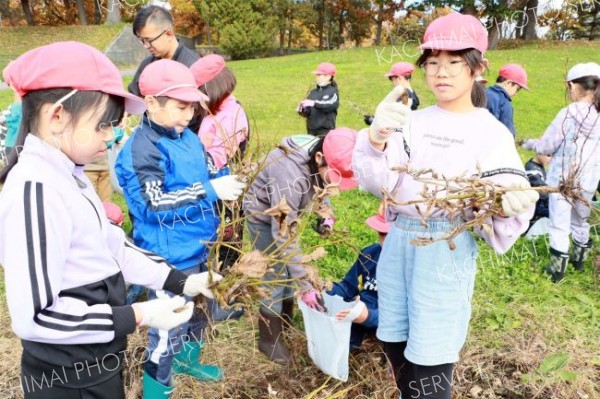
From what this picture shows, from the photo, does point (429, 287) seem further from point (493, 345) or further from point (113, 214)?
point (113, 214)

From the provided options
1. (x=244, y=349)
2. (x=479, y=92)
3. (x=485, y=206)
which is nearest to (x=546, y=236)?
(x=479, y=92)

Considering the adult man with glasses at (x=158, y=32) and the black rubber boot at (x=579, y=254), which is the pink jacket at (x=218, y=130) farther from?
the black rubber boot at (x=579, y=254)

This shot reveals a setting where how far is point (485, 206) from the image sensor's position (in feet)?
4.71

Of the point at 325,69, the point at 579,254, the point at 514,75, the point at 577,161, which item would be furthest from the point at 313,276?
the point at 325,69

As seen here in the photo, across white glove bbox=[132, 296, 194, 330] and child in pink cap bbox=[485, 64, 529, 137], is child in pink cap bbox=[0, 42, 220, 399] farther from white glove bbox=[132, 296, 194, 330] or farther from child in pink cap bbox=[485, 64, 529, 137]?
child in pink cap bbox=[485, 64, 529, 137]

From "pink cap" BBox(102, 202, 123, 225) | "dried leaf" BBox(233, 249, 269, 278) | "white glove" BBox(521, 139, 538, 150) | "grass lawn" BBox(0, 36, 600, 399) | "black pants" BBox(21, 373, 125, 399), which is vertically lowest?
"grass lawn" BBox(0, 36, 600, 399)

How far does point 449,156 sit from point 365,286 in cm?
95

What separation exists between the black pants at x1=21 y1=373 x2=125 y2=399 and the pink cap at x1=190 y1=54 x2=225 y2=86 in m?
1.70

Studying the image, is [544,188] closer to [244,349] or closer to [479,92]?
[479,92]

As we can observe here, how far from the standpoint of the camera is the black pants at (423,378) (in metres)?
1.70

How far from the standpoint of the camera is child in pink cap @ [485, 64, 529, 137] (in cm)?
405

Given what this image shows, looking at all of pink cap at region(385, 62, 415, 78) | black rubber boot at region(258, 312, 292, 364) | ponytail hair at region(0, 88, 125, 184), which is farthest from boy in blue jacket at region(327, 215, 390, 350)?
pink cap at region(385, 62, 415, 78)

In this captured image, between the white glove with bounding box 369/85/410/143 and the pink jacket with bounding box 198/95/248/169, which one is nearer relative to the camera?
the white glove with bounding box 369/85/410/143

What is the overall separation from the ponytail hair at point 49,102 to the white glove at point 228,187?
0.72 metres
